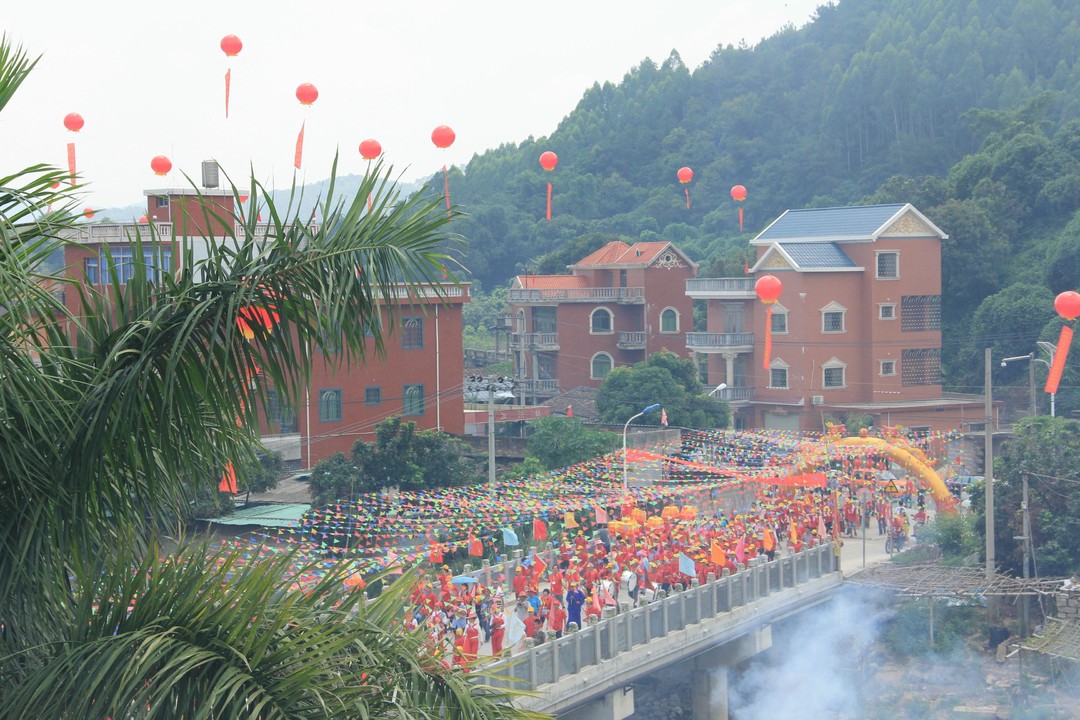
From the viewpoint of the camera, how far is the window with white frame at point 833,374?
45.7 m

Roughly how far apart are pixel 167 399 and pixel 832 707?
24891 mm

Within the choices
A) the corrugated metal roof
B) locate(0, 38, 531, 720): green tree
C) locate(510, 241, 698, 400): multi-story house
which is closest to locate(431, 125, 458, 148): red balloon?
the corrugated metal roof

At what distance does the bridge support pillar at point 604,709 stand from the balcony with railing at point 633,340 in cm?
3308

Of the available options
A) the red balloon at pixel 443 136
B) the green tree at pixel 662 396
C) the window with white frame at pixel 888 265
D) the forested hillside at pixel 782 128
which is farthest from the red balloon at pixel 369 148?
the forested hillside at pixel 782 128

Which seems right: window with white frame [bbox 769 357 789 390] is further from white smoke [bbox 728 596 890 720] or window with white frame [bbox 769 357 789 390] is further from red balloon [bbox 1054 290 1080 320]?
white smoke [bbox 728 596 890 720]

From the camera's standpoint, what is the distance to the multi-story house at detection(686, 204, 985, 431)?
45531mm

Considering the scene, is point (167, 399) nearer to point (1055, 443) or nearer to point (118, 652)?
point (118, 652)

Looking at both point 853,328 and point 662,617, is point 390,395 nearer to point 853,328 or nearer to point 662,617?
point 662,617

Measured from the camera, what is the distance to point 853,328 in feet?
151

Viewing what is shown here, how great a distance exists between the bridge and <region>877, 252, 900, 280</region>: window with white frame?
2010cm

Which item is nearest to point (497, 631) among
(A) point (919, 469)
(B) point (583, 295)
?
(A) point (919, 469)

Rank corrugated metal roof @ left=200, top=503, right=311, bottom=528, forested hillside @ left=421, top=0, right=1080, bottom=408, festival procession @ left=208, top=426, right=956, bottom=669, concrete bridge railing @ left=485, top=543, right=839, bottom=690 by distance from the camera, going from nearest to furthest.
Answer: concrete bridge railing @ left=485, top=543, right=839, bottom=690 → festival procession @ left=208, top=426, right=956, bottom=669 → corrugated metal roof @ left=200, top=503, right=311, bottom=528 → forested hillside @ left=421, top=0, right=1080, bottom=408

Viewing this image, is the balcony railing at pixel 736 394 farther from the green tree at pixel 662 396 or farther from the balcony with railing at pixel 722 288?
the green tree at pixel 662 396

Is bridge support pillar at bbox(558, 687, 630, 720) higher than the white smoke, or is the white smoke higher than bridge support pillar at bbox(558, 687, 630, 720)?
bridge support pillar at bbox(558, 687, 630, 720)
